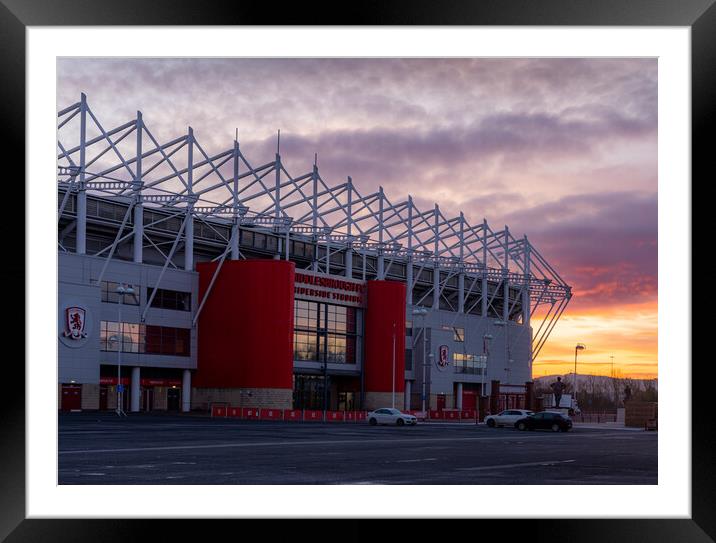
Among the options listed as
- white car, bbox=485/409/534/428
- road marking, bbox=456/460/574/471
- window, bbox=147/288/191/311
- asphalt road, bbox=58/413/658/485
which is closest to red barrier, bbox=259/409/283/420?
white car, bbox=485/409/534/428

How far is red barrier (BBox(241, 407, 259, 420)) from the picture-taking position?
7347 centimetres

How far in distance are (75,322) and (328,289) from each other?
26351 millimetres

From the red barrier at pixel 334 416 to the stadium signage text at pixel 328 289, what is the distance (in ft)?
58.4

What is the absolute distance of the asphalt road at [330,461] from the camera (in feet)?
75.8

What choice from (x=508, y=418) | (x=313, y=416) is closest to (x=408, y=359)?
(x=313, y=416)

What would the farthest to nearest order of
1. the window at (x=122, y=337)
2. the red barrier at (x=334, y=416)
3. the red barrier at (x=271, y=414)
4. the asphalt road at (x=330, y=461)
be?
the window at (x=122, y=337) < the red barrier at (x=334, y=416) < the red barrier at (x=271, y=414) < the asphalt road at (x=330, y=461)

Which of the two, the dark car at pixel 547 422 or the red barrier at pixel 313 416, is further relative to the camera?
the red barrier at pixel 313 416

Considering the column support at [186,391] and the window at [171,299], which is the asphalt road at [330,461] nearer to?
the window at [171,299]

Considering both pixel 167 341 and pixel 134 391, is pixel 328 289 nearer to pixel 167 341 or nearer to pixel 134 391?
pixel 167 341
